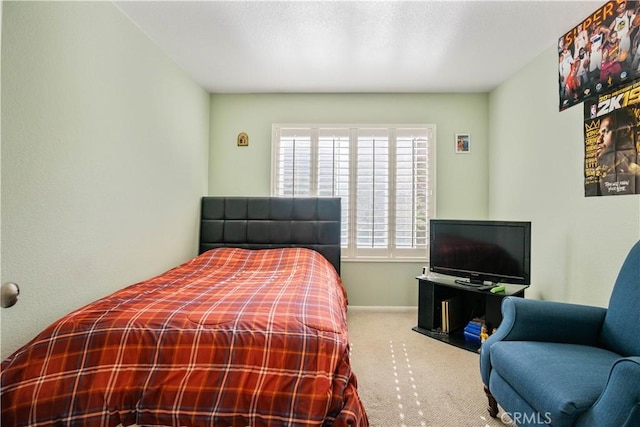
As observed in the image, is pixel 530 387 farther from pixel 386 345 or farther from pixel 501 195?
pixel 501 195

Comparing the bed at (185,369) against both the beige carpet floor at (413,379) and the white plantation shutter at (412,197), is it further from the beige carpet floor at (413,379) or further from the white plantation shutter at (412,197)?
the white plantation shutter at (412,197)

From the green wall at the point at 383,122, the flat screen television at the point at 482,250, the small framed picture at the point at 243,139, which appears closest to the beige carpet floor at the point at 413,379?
the green wall at the point at 383,122

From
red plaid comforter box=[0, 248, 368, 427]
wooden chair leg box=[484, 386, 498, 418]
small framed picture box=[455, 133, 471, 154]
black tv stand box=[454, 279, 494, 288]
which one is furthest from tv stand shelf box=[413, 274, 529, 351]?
red plaid comforter box=[0, 248, 368, 427]

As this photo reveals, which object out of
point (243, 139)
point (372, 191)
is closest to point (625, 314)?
point (372, 191)

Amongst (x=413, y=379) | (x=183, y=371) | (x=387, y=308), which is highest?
(x=183, y=371)

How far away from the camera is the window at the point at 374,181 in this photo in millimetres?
3432

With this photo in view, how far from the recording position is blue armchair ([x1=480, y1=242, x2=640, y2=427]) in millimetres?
1071

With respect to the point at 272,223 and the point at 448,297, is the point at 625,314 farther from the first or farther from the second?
the point at 272,223

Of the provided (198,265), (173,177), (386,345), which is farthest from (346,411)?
(173,177)

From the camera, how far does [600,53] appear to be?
1.98 m

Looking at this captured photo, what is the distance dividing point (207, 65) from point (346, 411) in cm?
289

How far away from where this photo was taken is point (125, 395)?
1.21m

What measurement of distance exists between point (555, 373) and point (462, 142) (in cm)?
269

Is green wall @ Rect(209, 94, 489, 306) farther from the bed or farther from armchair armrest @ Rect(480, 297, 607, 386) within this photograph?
the bed
